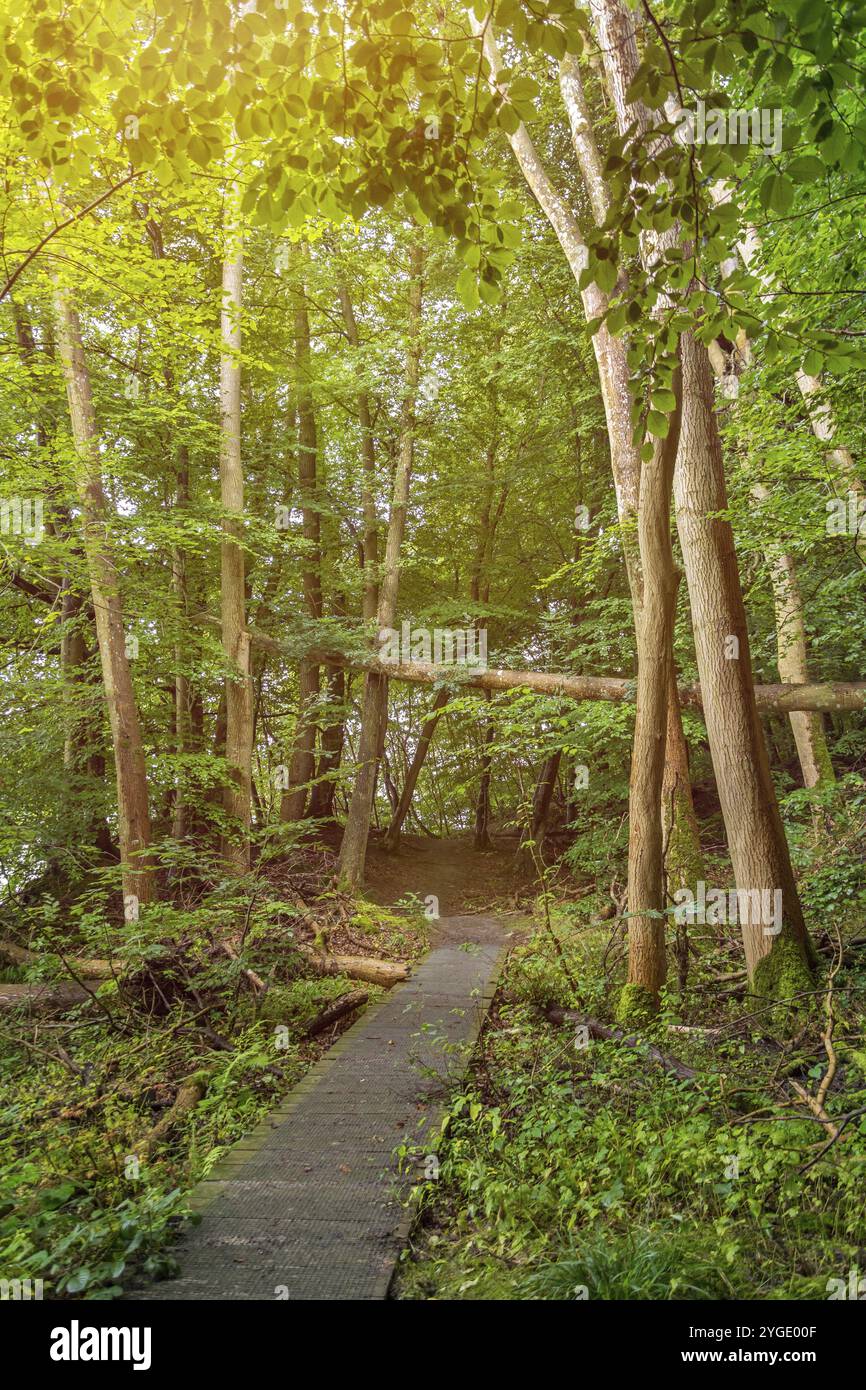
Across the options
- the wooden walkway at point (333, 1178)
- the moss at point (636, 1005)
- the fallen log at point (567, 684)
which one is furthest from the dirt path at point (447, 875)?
the moss at point (636, 1005)

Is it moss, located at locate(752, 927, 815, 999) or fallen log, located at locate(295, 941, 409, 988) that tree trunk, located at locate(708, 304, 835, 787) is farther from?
fallen log, located at locate(295, 941, 409, 988)

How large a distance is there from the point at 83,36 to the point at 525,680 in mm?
9061

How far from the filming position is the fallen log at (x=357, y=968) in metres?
7.84

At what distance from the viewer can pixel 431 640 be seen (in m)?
13.6

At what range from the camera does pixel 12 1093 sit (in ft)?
17.1

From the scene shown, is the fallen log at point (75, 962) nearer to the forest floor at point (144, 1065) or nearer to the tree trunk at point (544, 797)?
the forest floor at point (144, 1065)

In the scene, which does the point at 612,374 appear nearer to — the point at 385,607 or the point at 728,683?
the point at 728,683

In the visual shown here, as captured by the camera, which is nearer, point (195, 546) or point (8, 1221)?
point (8, 1221)

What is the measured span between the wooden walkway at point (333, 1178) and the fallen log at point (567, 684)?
442 centimetres

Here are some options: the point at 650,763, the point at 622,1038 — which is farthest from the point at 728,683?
the point at 622,1038

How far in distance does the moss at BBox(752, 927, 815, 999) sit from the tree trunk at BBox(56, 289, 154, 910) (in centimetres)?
631

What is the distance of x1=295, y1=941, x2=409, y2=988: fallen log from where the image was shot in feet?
25.7
